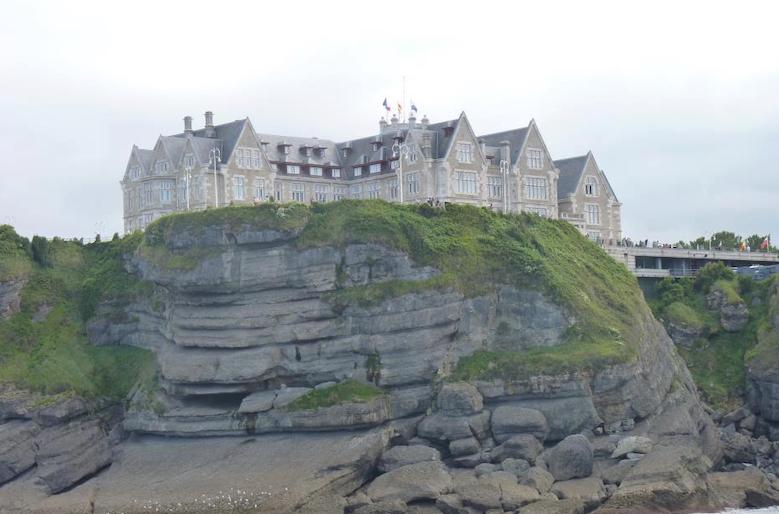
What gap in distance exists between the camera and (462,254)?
3307 inches

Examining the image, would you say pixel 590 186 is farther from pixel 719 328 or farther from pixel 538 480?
pixel 538 480

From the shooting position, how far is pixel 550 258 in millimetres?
87188

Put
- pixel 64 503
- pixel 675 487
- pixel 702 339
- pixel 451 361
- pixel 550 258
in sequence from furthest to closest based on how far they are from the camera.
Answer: pixel 702 339
pixel 550 258
pixel 451 361
pixel 64 503
pixel 675 487

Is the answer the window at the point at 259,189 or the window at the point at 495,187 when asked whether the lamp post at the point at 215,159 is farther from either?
the window at the point at 495,187

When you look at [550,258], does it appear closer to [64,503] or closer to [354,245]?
[354,245]

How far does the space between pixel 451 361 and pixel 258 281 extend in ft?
39.1

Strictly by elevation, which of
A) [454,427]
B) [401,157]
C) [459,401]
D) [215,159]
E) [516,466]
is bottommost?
[516,466]

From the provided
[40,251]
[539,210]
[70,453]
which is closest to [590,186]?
[539,210]

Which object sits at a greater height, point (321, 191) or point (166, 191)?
point (166, 191)

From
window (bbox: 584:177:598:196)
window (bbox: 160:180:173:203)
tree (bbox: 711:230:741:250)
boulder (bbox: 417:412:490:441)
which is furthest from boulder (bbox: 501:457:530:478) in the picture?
tree (bbox: 711:230:741:250)

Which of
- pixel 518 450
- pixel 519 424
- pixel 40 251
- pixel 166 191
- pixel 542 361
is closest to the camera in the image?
pixel 518 450

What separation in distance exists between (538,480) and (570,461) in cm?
239

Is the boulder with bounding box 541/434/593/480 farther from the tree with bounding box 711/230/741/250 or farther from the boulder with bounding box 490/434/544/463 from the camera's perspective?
the tree with bounding box 711/230/741/250

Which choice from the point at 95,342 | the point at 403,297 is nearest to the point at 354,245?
the point at 403,297
